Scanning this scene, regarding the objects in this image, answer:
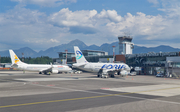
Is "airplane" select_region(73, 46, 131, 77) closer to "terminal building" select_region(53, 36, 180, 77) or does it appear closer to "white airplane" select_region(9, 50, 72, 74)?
"terminal building" select_region(53, 36, 180, 77)

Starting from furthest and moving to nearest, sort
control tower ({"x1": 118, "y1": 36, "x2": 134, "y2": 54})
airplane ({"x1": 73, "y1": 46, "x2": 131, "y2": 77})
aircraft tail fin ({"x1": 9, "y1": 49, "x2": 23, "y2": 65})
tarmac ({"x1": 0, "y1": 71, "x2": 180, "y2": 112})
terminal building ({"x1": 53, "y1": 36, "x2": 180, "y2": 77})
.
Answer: control tower ({"x1": 118, "y1": 36, "x2": 134, "y2": 54}) → aircraft tail fin ({"x1": 9, "y1": 49, "x2": 23, "y2": 65}) → terminal building ({"x1": 53, "y1": 36, "x2": 180, "y2": 77}) → airplane ({"x1": 73, "y1": 46, "x2": 131, "y2": 77}) → tarmac ({"x1": 0, "y1": 71, "x2": 180, "y2": 112})

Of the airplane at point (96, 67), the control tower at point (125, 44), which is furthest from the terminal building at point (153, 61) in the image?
the control tower at point (125, 44)

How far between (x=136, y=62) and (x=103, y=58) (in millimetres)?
20198

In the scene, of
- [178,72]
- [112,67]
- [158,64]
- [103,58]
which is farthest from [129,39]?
[112,67]

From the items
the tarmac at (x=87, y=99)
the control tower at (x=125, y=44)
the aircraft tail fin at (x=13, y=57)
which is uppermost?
the control tower at (x=125, y=44)

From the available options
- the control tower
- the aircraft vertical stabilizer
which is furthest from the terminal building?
the control tower

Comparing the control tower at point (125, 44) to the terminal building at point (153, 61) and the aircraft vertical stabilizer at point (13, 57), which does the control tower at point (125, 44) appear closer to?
the terminal building at point (153, 61)

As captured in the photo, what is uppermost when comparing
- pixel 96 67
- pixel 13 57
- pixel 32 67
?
pixel 13 57

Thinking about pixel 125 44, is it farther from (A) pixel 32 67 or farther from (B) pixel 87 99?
(B) pixel 87 99

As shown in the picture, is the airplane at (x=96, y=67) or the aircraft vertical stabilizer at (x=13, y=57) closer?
the airplane at (x=96, y=67)

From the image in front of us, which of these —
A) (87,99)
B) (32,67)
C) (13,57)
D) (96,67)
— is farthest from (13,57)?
(87,99)

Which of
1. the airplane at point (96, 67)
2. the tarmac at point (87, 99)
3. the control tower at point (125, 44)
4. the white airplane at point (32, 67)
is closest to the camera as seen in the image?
the tarmac at point (87, 99)

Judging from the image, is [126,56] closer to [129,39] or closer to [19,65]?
[19,65]

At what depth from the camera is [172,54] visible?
75312 millimetres
